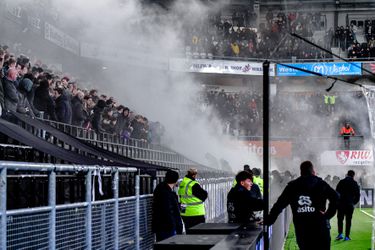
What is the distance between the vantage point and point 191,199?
10.7m

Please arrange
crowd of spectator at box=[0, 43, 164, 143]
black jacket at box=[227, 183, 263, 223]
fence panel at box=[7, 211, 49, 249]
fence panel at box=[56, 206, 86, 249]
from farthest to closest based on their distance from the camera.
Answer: crowd of spectator at box=[0, 43, 164, 143] → black jacket at box=[227, 183, 263, 223] → fence panel at box=[56, 206, 86, 249] → fence panel at box=[7, 211, 49, 249]

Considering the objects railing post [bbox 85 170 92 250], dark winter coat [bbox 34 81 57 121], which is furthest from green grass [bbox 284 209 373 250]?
railing post [bbox 85 170 92 250]

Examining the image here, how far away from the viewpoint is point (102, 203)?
7.25m

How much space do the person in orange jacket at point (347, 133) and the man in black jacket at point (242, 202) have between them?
935 inches

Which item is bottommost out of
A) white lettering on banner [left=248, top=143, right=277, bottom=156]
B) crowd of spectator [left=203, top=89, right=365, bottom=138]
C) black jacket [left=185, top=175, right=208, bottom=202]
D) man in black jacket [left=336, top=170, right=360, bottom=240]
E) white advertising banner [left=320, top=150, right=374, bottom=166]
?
man in black jacket [left=336, top=170, right=360, bottom=240]

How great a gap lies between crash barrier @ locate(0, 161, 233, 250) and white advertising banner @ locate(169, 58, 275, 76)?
83.2 ft

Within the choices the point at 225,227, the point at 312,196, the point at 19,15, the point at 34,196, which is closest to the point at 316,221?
the point at 312,196

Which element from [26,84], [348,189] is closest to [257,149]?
[348,189]

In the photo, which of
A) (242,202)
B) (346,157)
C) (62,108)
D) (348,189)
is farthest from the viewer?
(346,157)

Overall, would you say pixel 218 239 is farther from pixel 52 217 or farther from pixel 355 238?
pixel 355 238

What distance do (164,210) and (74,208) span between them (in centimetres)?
281

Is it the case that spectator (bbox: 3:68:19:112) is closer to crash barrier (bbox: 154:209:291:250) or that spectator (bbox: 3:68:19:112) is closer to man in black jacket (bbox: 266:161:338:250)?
crash barrier (bbox: 154:209:291:250)

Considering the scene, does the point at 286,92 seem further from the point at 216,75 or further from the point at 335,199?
the point at 335,199

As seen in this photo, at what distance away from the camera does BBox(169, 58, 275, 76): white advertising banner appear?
3488 cm
